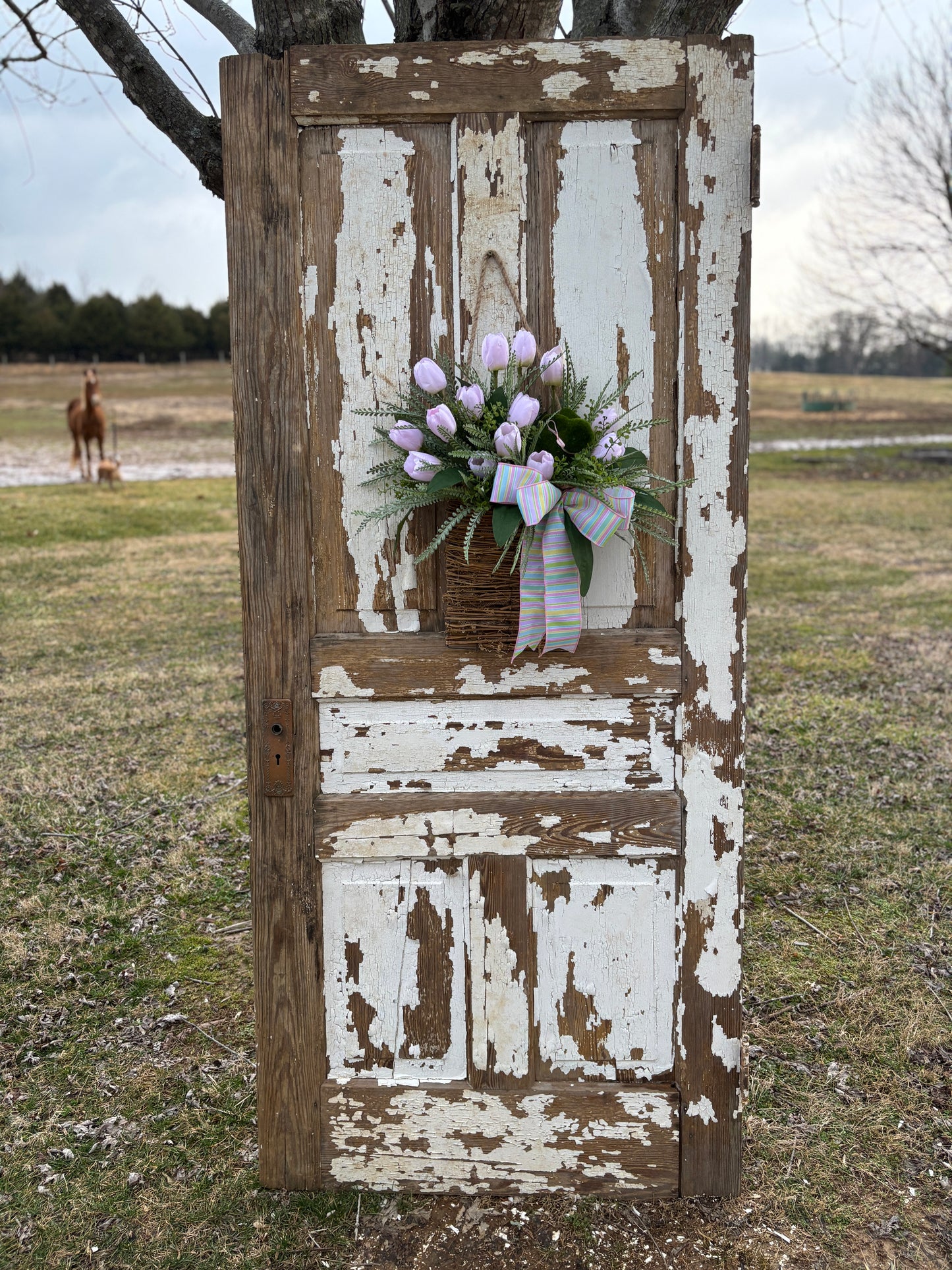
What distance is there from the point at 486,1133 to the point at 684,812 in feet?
2.94

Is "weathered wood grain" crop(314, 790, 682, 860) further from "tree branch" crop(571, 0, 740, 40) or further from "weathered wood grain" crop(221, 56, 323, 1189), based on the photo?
"tree branch" crop(571, 0, 740, 40)

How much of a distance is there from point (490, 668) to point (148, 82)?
1.98 meters

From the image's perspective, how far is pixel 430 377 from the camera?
202 cm

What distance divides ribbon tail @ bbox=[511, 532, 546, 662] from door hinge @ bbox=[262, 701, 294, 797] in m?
0.55

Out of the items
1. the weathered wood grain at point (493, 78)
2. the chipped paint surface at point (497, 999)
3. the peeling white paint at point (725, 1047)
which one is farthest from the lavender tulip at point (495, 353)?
the peeling white paint at point (725, 1047)

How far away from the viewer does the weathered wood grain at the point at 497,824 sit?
7.48 ft

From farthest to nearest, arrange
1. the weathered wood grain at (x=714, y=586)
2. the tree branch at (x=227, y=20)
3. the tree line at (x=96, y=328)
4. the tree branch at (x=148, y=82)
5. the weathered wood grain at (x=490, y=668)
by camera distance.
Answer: the tree line at (x=96, y=328)
the tree branch at (x=227, y=20)
the tree branch at (x=148, y=82)
the weathered wood grain at (x=490, y=668)
the weathered wood grain at (x=714, y=586)

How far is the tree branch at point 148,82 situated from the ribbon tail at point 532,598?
166cm

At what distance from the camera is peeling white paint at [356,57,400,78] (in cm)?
205

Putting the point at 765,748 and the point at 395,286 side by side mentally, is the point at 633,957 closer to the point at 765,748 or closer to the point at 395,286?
the point at 395,286

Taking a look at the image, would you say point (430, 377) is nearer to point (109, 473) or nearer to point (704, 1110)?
point (704, 1110)

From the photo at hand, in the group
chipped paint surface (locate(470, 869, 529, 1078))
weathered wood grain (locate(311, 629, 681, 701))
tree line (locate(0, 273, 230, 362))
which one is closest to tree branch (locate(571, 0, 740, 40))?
weathered wood grain (locate(311, 629, 681, 701))

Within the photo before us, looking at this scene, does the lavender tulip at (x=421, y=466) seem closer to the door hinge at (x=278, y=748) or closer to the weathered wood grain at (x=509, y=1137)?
the door hinge at (x=278, y=748)

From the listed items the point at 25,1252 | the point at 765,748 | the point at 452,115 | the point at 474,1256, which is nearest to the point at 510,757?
the point at 474,1256
